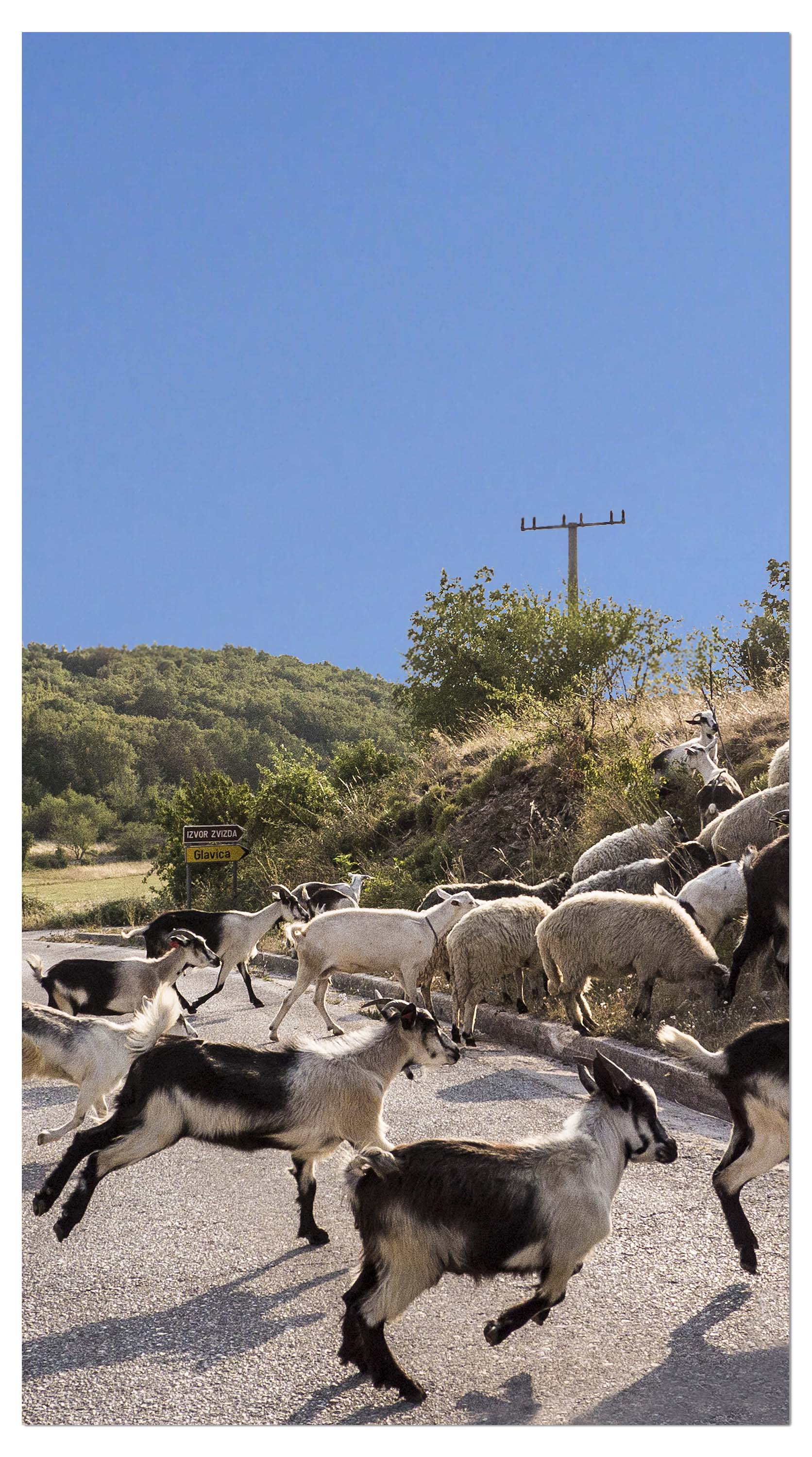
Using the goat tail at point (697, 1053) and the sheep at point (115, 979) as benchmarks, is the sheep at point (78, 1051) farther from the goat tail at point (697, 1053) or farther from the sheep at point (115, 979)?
the goat tail at point (697, 1053)

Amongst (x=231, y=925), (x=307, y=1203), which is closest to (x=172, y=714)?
(x=231, y=925)

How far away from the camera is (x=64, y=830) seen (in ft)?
29.1

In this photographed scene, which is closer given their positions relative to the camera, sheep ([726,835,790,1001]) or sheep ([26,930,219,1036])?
sheep ([726,835,790,1001])

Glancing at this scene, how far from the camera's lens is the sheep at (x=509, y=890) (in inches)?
412

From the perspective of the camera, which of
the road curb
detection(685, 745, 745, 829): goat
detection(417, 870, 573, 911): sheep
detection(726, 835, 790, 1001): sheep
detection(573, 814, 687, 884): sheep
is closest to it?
detection(726, 835, 790, 1001): sheep

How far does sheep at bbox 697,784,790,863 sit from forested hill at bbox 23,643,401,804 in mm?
5654

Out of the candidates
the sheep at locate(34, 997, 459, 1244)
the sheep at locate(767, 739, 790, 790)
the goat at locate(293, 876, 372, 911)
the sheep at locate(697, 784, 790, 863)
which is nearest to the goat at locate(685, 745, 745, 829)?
the sheep at locate(767, 739, 790, 790)

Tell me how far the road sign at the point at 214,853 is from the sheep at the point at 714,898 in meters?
8.72

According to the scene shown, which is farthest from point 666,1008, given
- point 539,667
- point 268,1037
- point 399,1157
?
A: point 539,667

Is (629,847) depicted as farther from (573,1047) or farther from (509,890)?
(573,1047)

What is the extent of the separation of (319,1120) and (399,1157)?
1.00 meters

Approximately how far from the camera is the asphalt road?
10.4 ft

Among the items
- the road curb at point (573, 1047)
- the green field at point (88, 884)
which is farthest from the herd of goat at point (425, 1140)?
the green field at point (88, 884)

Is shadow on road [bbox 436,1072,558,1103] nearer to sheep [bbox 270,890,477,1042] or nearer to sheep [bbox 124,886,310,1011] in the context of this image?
sheep [bbox 270,890,477,1042]
